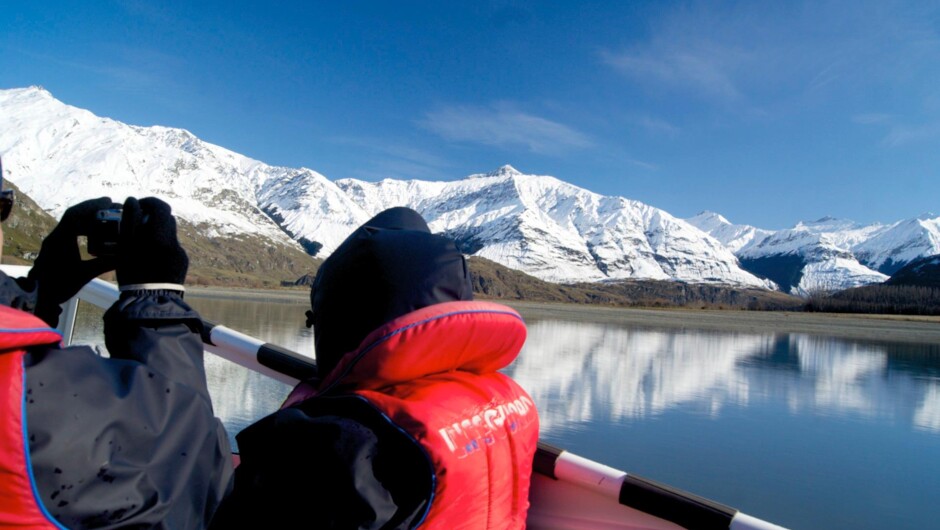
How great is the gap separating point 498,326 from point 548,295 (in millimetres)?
183755

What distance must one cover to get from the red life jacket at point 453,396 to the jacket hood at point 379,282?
86mm

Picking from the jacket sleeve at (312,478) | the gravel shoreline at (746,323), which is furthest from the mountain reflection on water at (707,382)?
the gravel shoreline at (746,323)

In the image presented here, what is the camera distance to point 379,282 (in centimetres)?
147

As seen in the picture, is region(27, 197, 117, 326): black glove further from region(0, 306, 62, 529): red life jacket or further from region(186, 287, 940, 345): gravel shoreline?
region(186, 287, 940, 345): gravel shoreline

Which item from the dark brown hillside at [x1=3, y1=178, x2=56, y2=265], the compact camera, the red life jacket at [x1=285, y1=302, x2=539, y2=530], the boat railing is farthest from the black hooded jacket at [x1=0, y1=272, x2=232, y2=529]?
the boat railing

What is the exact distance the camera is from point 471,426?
1433mm

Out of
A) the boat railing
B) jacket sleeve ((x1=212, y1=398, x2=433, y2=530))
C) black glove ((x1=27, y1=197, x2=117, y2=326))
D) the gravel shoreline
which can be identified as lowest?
the gravel shoreline

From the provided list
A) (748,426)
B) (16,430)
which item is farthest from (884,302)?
(16,430)

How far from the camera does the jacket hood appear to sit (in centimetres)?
147

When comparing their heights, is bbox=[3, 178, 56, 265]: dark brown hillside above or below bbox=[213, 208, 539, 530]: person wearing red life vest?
above

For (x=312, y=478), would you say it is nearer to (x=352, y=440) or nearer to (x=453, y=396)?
(x=352, y=440)

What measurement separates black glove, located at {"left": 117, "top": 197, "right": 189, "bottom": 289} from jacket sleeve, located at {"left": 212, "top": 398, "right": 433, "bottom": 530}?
2.36ft

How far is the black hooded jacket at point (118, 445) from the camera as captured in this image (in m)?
0.91

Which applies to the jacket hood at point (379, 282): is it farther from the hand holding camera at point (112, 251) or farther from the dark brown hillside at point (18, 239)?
the dark brown hillside at point (18, 239)
